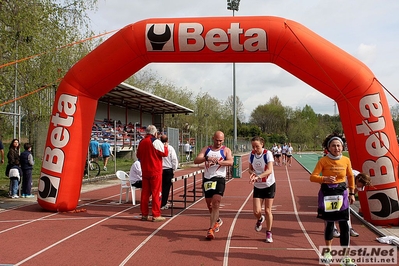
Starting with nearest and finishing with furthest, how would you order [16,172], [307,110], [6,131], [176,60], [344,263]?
[344,263] < [176,60] < [16,172] < [6,131] < [307,110]

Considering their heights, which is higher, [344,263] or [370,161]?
[370,161]

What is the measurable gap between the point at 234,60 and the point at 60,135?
427 cm

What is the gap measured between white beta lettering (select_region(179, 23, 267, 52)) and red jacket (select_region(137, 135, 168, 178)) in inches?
84.7

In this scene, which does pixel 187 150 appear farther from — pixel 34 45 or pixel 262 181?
pixel 262 181

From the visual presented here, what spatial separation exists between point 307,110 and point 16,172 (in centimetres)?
8926

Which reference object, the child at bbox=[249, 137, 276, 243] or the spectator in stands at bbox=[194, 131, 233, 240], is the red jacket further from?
the child at bbox=[249, 137, 276, 243]

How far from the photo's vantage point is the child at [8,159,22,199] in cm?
1130

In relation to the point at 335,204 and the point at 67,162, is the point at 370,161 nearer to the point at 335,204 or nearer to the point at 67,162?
the point at 335,204

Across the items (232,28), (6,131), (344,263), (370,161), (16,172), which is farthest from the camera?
(6,131)

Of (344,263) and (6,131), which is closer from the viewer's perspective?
(344,263)

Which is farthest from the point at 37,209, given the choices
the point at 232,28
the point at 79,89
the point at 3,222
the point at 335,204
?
the point at 335,204

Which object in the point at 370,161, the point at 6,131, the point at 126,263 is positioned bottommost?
the point at 126,263

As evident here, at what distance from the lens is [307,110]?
311 feet

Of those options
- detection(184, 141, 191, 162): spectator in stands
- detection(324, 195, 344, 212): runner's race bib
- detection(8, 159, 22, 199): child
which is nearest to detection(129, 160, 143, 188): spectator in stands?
detection(8, 159, 22, 199): child
